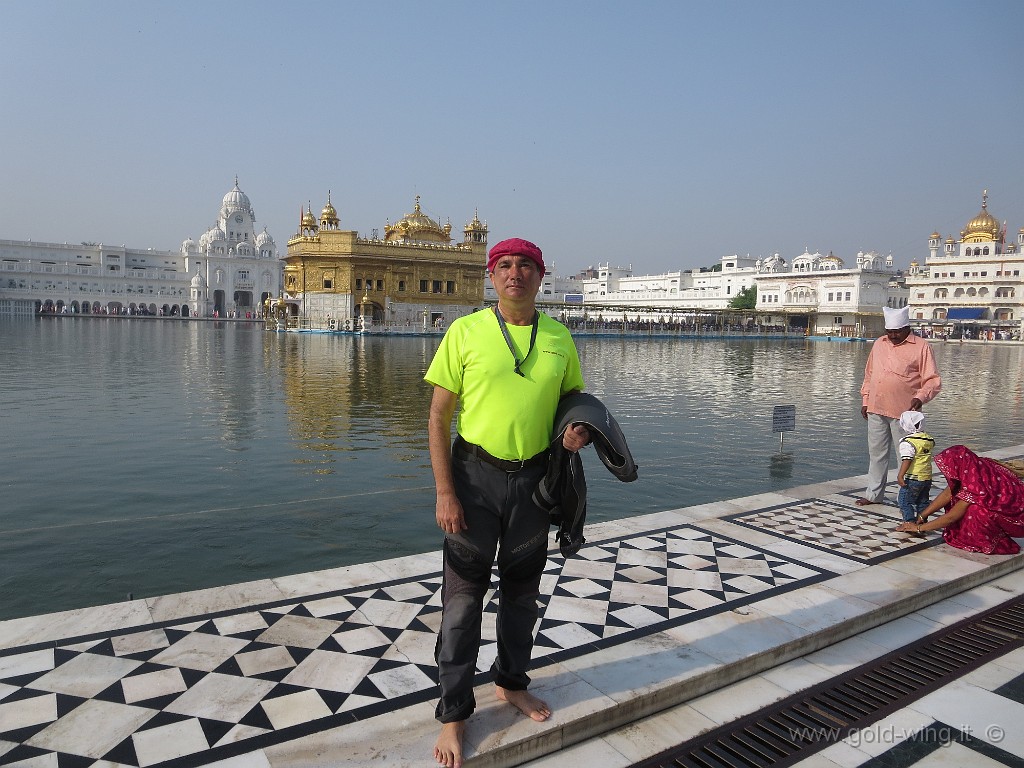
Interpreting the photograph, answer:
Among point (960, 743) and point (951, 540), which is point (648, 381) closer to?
point (951, 540)

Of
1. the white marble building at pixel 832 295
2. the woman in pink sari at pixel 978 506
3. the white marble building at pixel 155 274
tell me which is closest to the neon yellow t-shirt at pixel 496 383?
the woman in pink sari at pixel 978 506

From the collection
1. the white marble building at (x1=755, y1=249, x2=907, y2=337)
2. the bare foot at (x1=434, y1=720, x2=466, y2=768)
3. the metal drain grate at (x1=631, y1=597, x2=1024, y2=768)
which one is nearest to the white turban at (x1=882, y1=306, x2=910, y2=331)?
the metal drain grate at (x1=631, y1=597, x2=1024, y2=768)

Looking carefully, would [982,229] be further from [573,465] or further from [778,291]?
[573,465]

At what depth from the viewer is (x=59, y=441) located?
892 cm

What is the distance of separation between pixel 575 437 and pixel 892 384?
449cm

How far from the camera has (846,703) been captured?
10.1 ft

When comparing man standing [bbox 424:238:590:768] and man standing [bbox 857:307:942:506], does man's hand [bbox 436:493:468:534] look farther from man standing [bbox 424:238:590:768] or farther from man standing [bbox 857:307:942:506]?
man standing [bbox 857:307:942:506]

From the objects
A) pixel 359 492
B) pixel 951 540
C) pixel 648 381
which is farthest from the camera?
pixel 648 381

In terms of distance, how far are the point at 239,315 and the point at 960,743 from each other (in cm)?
9550

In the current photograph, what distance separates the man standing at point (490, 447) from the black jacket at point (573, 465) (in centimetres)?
4

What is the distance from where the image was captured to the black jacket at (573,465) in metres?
2.59

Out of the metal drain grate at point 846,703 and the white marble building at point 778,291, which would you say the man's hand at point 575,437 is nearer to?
the metal drain grate at point 846,703

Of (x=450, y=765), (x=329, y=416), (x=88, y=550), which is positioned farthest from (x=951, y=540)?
(x=329, y=416)

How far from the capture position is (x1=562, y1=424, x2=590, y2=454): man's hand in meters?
2.55
